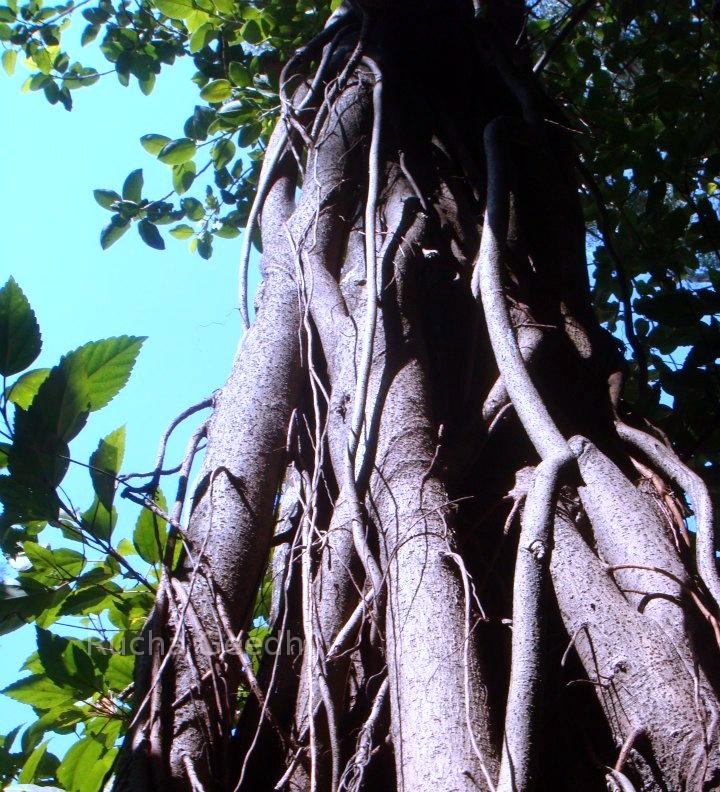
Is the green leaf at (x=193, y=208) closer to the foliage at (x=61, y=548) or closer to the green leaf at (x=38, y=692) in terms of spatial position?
the foliage at (x=61, y=548)

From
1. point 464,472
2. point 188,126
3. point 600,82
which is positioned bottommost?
point 464,472

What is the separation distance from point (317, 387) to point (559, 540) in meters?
0.53

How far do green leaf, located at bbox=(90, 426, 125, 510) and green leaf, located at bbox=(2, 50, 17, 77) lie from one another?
78.9 inches

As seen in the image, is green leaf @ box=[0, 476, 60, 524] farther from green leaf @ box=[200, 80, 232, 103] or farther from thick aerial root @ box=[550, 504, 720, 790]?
green leaf @ box=[200, 80, 232, 103]

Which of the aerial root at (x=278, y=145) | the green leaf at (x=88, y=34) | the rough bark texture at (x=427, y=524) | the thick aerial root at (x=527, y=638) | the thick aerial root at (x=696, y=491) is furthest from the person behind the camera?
the green leaf at (x=88, y=34)

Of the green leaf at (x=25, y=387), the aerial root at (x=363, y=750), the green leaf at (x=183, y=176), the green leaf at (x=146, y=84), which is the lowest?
the aerial root at (x=363, y=750)

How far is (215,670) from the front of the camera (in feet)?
3.08

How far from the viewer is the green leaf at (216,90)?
7.22 feet

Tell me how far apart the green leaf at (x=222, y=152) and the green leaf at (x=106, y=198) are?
38 centimetres

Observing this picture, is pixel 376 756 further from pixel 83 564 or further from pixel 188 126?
pixel 188 126

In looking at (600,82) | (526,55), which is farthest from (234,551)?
(600,82)

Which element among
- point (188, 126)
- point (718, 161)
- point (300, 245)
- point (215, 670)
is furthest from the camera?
point (188, 126)

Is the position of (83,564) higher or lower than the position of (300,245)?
lower

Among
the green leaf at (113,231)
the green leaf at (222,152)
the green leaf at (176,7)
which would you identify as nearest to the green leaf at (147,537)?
the green leaf at (113,231)
